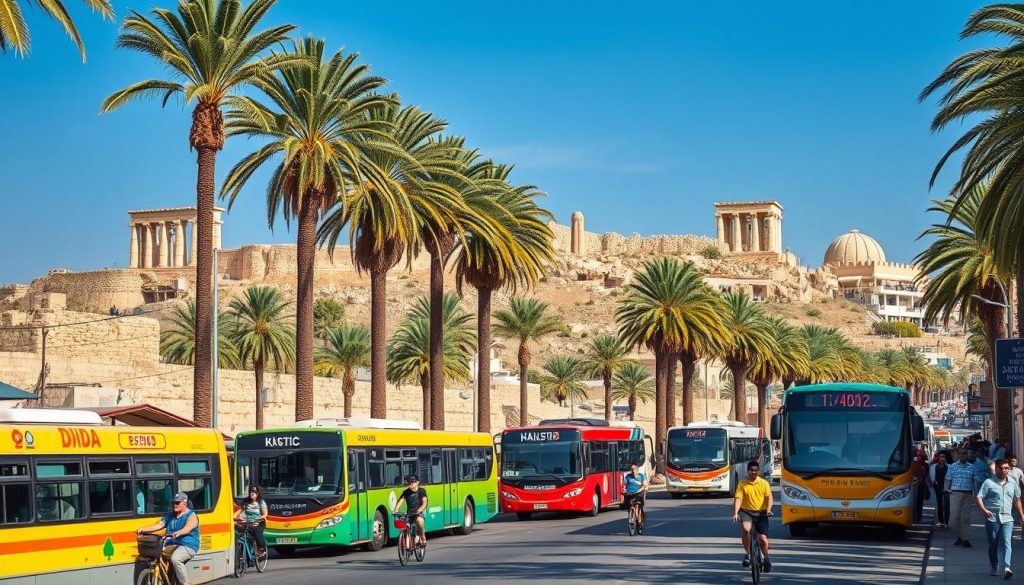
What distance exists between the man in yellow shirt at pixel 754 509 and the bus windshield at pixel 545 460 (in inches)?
626

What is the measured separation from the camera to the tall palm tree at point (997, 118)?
22.3m

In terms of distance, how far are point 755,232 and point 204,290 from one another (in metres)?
171

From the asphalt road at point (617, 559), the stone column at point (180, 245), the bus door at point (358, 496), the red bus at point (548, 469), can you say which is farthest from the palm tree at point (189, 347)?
the stone column at point (180, 245)

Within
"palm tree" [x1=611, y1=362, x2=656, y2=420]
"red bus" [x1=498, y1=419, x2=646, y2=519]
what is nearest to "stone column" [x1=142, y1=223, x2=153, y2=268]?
"palm tree" [x1=611, y1=362, x2=656, y2=420]

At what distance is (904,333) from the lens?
541ft

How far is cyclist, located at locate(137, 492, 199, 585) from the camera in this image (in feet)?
49.1

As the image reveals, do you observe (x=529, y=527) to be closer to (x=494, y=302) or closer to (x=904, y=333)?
(x=494, y=302)

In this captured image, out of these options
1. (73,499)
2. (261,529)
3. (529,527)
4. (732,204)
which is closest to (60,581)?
(73,499)

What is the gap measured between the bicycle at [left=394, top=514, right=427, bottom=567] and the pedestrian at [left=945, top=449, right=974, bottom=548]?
8.67 metres

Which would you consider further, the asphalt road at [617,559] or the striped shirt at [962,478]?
the striped shirt at [962,478]

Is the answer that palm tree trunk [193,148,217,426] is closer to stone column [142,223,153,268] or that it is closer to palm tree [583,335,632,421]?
palm tree [583,335,632,421]

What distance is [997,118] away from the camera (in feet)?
77.1

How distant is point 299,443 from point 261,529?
7.06 feet

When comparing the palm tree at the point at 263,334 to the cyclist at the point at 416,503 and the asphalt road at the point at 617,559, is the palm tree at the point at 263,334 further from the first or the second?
the cyclist at the point at 416,503
